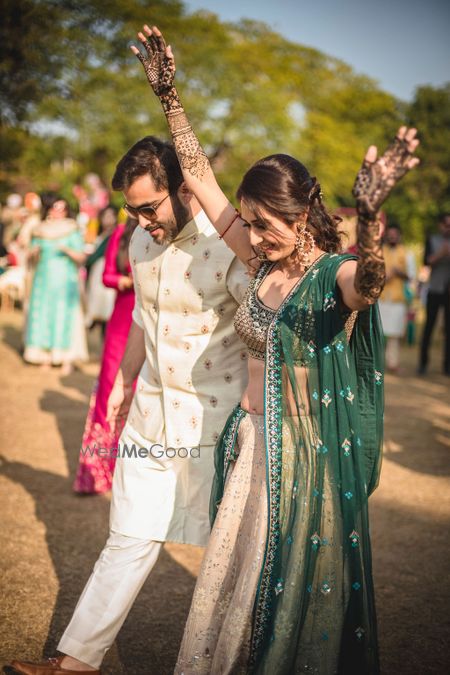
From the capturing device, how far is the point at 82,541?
4.42m

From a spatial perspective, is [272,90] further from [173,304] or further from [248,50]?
[173,304]

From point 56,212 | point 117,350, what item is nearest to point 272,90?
point 56,212

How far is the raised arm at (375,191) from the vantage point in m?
2.04

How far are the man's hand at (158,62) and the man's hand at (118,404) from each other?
1371 millimetres

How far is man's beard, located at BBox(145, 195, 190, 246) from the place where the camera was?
300 cm

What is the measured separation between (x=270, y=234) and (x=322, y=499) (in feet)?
3.06

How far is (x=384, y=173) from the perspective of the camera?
80.7 inches

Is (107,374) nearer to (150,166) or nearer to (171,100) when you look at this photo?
(150,166)

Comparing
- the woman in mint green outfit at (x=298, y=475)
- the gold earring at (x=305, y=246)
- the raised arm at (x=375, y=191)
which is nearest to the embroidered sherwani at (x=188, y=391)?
the woman in mint green outfit at (x=298, y=475)

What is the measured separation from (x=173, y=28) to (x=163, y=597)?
1217 inches

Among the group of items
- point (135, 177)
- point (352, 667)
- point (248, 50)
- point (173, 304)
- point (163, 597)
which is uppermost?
point (248, 50)

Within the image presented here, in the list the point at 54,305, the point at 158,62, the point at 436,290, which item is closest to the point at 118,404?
the point at 158,62

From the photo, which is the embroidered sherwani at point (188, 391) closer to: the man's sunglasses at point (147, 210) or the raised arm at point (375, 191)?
the man's sunglasses at point (147, 210)

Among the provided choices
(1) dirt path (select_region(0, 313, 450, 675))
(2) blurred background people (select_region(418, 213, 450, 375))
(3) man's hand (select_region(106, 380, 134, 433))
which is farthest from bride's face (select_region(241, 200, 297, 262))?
(2) blurred background people (select_region(418, 213, 450, 375))
